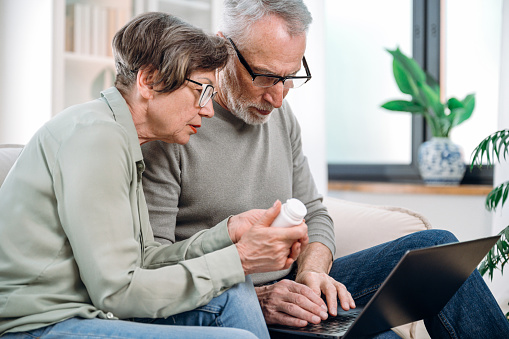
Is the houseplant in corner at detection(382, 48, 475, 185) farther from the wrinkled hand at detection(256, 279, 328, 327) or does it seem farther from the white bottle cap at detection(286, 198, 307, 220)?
the white bottle cap at detection(286, 198, 307, 220)

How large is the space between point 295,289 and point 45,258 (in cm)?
55

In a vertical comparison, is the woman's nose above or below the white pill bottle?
above

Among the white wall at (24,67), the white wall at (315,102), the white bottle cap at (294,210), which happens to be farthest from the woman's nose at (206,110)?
the white wall at (315,102)

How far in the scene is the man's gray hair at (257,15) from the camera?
1390 millimetres

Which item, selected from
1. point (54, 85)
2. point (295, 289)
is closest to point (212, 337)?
point (295, 289)

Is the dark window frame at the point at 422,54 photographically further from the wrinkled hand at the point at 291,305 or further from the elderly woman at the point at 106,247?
the elderly woman at the point at 106,247

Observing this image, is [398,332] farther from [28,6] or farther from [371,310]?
[28,6]

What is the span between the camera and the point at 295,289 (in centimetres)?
125

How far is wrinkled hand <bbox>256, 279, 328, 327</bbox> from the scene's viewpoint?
3.80ft

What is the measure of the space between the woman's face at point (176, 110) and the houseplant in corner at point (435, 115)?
69.3 inches

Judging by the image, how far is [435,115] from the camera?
2707 millimetres

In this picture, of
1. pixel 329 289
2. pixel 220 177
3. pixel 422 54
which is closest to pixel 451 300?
pixel 329 289

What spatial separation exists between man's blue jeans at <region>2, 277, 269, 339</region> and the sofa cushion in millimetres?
497

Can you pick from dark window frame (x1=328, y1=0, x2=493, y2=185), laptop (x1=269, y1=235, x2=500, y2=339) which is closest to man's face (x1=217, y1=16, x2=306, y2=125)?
laptop (x1=269, y1=235, x2=500, y2=339)
